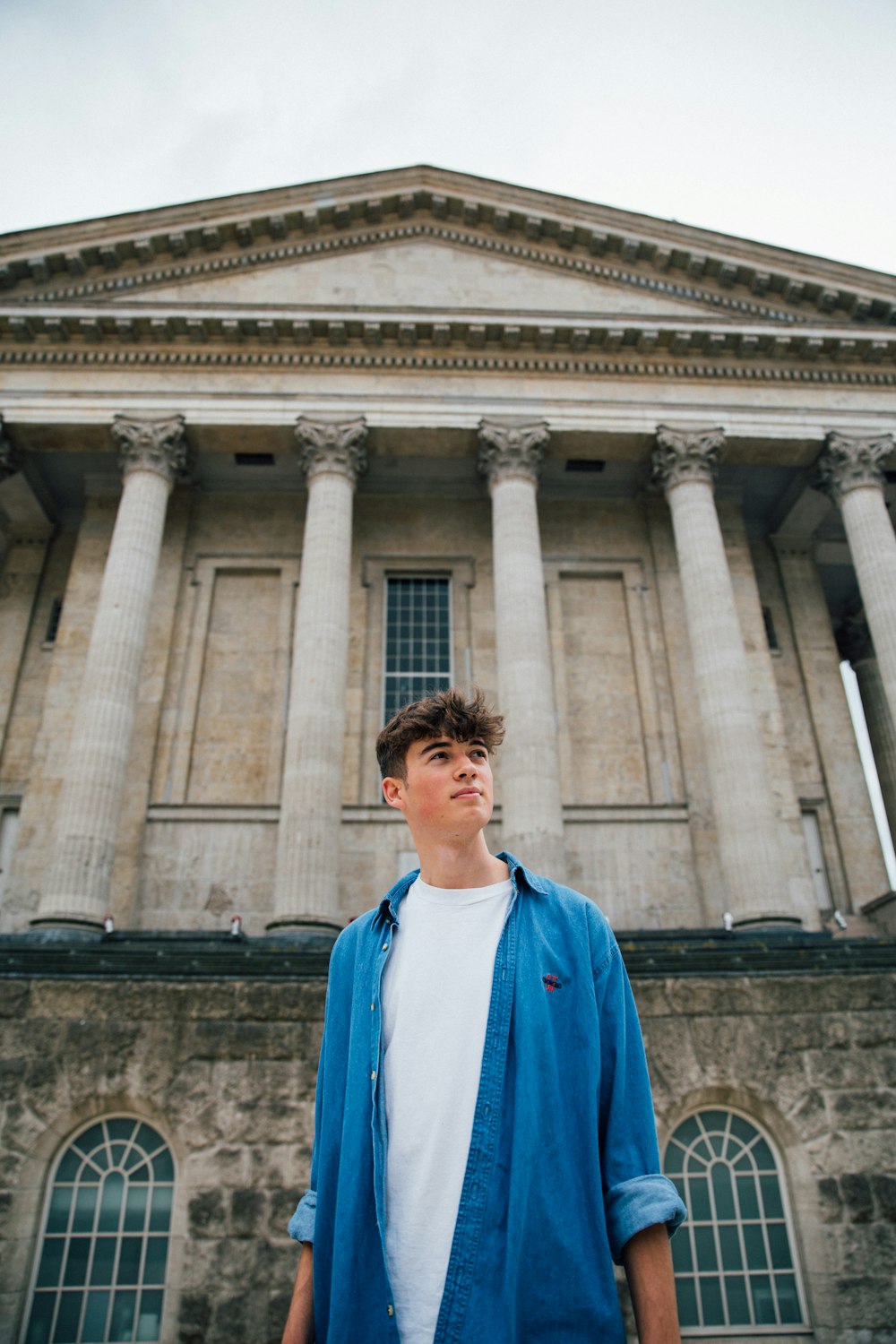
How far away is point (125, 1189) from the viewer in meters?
9.20

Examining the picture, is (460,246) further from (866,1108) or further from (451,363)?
(866,1108)

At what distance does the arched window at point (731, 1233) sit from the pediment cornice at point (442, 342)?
16896 millimetres

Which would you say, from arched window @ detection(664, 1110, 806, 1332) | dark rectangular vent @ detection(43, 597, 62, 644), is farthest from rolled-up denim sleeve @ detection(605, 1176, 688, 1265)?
dark rectangular vent @ detection(43, 597, 62, 644)

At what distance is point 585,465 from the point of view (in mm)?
22844

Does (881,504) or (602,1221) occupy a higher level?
(881,504)

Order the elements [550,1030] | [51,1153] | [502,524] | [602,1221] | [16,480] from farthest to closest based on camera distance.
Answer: [16,480] < [502,524] < [51,1153] < [550,1030] < [602,1221]

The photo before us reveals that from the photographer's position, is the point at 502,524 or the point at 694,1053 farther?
the point at 502,524

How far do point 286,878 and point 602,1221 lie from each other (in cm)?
1480

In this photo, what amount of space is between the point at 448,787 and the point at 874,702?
2778 centimetres

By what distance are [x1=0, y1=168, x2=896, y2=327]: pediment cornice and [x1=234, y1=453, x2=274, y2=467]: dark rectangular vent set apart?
4.51 meters

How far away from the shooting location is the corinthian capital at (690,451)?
2062cm

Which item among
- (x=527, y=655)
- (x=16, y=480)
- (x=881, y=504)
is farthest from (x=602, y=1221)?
(x=16, y=480)

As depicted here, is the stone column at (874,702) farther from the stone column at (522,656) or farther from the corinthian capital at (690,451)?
the stone column at (522,656)

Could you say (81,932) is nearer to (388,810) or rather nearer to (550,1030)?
(388,810)
